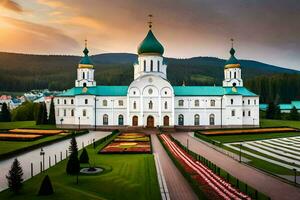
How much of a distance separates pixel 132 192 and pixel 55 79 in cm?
16940

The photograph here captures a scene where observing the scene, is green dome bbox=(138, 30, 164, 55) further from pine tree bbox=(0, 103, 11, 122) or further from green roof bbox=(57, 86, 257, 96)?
pine tree bbox=(0, 103, 11, 122)

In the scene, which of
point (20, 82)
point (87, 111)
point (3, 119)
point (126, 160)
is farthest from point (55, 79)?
point (126, 160)

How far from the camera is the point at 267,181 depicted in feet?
67.7

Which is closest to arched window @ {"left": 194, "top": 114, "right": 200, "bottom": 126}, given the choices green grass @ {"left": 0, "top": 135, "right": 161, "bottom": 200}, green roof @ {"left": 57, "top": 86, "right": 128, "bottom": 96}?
green roof @ {"left": 57, "top": 86, "right": 128, "bottom": 96}

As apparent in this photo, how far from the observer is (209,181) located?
19.2 meters

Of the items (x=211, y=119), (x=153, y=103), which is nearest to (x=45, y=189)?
(x=153, y=103)

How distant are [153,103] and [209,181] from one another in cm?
4170

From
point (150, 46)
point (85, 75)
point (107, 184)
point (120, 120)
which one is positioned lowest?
point (107, 184)

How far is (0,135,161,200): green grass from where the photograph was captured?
687 inches

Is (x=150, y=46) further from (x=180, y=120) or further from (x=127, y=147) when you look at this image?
(x=127, y=147)

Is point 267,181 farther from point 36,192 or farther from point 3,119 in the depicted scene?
point 3,119

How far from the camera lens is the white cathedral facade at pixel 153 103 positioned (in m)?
60.4

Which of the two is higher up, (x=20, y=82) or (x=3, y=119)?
(x=20, y=82)

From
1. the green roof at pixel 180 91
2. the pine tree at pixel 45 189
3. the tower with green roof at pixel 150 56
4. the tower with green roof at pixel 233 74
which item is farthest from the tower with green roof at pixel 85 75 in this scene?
the pine tree at pixel 45 189
